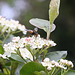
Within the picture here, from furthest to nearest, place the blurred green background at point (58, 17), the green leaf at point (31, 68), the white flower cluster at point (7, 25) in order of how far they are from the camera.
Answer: the blurred green background at point (58, 17) < the white flower cluster at point (7, 25) < the green leaf at point (31, 68)

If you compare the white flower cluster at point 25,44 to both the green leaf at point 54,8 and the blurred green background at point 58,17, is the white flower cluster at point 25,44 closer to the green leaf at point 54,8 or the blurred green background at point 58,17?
the green leaf at point 54,8

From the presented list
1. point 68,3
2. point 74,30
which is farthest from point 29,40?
point 68,3

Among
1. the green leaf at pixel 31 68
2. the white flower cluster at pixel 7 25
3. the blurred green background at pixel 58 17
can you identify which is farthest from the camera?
the blurred green background at pixel 58 17

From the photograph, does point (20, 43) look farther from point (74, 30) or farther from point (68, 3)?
point (68, 3)

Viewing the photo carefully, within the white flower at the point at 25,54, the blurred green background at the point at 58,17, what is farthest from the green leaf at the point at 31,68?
the blurred green background at the point at 58,17

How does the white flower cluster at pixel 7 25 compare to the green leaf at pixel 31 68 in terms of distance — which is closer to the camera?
the green leaf at pixel 31 68

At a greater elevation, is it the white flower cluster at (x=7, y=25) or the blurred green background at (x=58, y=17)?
the blurred green background at (x=58, y=17)

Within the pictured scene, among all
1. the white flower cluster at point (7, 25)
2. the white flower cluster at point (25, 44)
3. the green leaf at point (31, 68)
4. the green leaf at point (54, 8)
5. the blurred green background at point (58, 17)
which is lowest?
the green leaf at point (31, 68)
